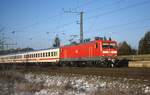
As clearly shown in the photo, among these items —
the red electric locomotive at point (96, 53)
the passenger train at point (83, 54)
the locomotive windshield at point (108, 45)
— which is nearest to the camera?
the red electric locomotive at point (96, 53)

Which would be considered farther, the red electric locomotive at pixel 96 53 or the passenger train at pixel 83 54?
the passenger train at pixel 83 54

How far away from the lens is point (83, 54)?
35906mm

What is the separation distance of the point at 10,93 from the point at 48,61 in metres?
33.3

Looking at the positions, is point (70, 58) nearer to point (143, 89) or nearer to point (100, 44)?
point (100, 44)

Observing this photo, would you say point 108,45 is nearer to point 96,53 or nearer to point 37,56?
point 96,53

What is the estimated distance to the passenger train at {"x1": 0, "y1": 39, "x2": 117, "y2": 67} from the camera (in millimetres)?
32531

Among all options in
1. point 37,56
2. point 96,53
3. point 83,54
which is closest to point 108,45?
point 96,53

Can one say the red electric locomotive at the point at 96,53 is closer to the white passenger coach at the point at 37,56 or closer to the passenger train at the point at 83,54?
the passenger train at the point at 83,54

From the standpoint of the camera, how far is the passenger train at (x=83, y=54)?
32.5 metres

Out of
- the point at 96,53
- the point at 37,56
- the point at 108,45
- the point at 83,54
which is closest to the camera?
the point at 96,53

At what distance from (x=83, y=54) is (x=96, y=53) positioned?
3069mm

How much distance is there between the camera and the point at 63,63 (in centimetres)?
4238

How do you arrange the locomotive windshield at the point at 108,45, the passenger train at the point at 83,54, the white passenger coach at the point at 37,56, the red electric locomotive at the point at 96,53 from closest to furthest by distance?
the red electric locomotive at the point at 96,53, the passenger train at the point at 83,54, the locomotive windshield at the point at 108,45, the white passenger coach at the point at 37,56

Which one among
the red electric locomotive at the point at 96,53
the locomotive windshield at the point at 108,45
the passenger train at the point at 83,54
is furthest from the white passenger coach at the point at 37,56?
the locomotive windshield at the point at 108,45
